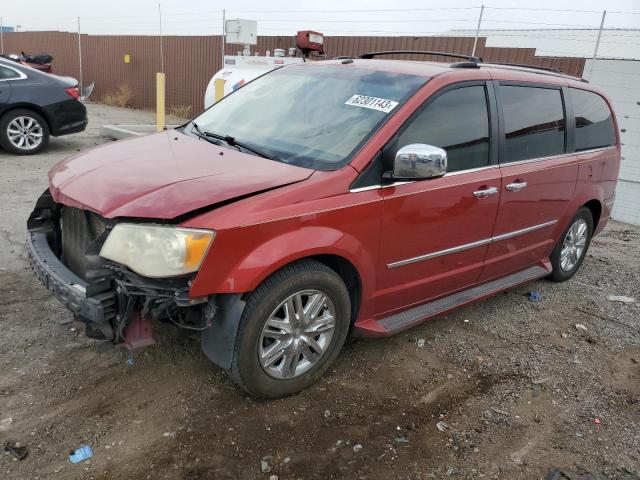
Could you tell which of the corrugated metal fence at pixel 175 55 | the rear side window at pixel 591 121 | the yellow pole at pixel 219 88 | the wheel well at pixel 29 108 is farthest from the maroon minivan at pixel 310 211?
the corrugated metal fence at pixel 175 55

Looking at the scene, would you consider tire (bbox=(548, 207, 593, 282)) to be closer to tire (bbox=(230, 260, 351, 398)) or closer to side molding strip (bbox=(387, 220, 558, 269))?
side molding strip (bbox=(387, 220, 558, 269))

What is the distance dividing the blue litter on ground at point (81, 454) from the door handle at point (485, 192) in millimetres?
2651

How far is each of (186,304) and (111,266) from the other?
422 mm

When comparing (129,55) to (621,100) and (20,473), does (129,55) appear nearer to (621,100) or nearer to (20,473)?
(621,100)

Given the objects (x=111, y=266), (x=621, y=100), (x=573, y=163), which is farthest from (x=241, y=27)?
(x=111, y=266)

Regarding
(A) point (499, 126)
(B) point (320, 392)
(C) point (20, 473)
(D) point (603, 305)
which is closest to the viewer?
(C) point (20, 473)

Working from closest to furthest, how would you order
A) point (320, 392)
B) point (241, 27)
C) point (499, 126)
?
point (320, 392), point (499, 126), point (241, 27)

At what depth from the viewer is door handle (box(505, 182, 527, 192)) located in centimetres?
385

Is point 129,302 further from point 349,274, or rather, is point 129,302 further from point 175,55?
point 175,55

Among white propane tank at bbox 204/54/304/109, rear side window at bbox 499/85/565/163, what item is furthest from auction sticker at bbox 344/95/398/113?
white propane tank at bbox 204/54/304/109

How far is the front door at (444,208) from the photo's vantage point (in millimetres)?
3264

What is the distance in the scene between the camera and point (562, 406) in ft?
10.8

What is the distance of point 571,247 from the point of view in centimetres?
516

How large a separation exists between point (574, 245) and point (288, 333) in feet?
11.1
